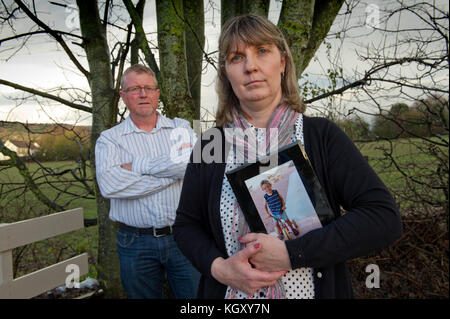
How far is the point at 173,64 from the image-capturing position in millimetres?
3377

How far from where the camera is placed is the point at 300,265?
1189 millimetres

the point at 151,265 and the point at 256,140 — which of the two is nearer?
the point at 256,140

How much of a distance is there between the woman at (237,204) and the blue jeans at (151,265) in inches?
49.5

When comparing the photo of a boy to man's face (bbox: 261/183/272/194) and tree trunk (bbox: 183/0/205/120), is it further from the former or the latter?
tree trunk (bbox: 183/0/205/120)

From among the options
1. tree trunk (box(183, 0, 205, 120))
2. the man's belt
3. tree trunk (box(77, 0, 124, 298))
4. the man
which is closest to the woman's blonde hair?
the man

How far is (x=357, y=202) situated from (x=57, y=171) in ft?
16.7

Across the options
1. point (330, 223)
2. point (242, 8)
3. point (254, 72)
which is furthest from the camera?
point (242, 8)

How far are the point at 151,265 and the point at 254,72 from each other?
189 cm

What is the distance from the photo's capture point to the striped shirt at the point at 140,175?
2660 millimetres

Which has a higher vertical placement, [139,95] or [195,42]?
[195,42]

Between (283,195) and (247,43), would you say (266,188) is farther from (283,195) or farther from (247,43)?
(247,43)

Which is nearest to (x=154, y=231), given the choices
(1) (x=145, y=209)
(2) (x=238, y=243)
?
(1) (x=145, y=209)

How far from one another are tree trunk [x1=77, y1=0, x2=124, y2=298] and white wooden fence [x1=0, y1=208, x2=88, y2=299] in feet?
1.58

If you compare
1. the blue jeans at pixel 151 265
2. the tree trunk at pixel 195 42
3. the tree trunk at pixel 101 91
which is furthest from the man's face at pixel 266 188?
the tree trunk at pixel 101 91
